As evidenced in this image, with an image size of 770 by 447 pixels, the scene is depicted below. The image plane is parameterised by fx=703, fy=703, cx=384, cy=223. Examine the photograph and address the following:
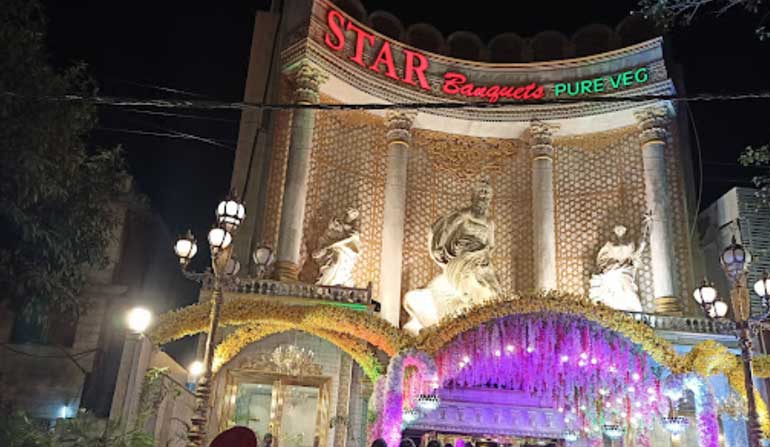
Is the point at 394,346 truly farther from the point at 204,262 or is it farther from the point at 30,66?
the point at 204,262

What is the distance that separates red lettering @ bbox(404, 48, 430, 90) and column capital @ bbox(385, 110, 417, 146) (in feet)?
3.53

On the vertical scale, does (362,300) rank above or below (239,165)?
below

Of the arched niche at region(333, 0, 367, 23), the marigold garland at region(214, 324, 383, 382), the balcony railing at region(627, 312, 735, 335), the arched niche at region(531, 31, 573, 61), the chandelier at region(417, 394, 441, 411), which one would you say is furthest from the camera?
the arched niche at region(531, 31, 573, 61)

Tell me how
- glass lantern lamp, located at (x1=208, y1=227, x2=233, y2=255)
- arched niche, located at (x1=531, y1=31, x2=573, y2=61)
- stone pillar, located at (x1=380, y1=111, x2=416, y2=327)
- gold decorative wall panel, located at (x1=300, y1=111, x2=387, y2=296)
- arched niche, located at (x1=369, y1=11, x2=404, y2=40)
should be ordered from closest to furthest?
1. glass lantern lamp, located at (x1=208, y1=227, x2=233, y2=255)
2. stone pillar, located at (x1=380, y1=111, x2=416, y2=327)
3. gold decorative wall panel, located at (x1=300, y1=111, x2=387, y2=296)
4. arched niche, located at (x1=369, y1=11, x2=404, y2=40)
5. arched niche, located at (x1=531, y1=31, x2=573, y2=61)

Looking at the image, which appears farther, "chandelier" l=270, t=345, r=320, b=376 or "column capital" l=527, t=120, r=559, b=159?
"column capital" l=527, t=120, r=559, b=159

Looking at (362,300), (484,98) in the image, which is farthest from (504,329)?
(484,98)

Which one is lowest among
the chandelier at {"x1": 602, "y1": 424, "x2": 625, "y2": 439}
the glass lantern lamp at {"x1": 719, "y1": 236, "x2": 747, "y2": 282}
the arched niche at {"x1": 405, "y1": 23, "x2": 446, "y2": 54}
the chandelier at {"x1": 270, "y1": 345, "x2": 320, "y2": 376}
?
the chandelier at {"x1": 602, "y1": 424, "x2": 625, "y2": 439}

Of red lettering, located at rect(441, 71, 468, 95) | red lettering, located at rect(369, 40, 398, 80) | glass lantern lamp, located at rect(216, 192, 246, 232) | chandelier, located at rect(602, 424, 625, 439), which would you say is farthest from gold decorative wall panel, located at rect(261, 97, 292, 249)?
chandelier, located at rect(602, 424, 625, 439)

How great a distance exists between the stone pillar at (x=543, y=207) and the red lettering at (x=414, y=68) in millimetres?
3712

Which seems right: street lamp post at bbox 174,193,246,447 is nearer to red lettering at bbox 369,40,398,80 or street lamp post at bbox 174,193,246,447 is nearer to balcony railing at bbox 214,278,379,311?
balcony railing at bbox 214,278,379,311

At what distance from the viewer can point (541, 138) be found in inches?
872

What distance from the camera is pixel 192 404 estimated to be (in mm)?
15828

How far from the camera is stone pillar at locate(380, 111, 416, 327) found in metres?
19.6

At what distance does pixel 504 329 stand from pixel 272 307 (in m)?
4.64
